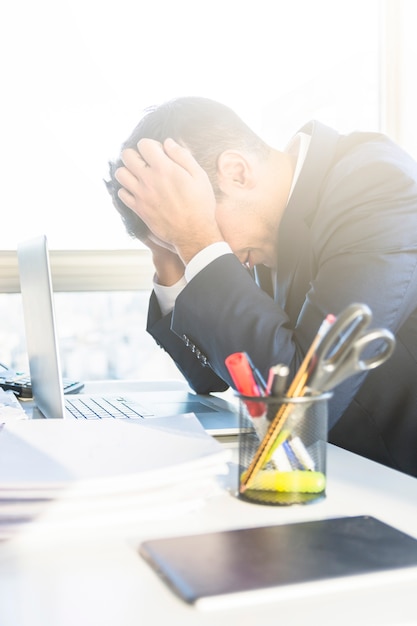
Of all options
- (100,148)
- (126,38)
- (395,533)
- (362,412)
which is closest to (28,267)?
(362,412)

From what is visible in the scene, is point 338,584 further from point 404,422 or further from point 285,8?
point 285,8

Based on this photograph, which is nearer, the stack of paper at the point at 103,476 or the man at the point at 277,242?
the stack of paper at the point at 103,476

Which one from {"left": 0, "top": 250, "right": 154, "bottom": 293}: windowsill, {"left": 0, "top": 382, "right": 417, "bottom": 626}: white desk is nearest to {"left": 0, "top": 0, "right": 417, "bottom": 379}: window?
{"left": 0, "top": 250, "right": 154, "bottom": 293}: windowsill

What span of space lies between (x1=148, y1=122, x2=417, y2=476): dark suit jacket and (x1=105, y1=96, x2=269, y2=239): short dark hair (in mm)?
142

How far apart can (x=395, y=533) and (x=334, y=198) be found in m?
0.74

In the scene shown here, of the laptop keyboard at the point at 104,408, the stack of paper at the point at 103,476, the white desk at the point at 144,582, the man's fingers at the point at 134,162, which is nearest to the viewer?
the white desk at the point at 144,582

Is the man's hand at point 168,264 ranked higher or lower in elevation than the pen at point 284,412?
lower

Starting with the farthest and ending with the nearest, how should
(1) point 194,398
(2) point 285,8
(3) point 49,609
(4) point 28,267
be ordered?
(2) point 285,8, (1) point 194,398, (4) point 28,267, (3) point 49,609

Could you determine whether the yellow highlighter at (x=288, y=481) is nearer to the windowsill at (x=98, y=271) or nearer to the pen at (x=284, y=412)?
the pen at (x=284, y=412)

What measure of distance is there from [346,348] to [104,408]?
0.70m

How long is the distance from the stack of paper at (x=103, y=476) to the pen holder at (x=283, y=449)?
33 mm

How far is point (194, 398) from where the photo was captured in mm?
1452

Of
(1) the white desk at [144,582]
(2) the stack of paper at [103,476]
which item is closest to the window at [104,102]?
(2) the stack of paper at [103,476]

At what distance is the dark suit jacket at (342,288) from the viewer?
1.08 metres
